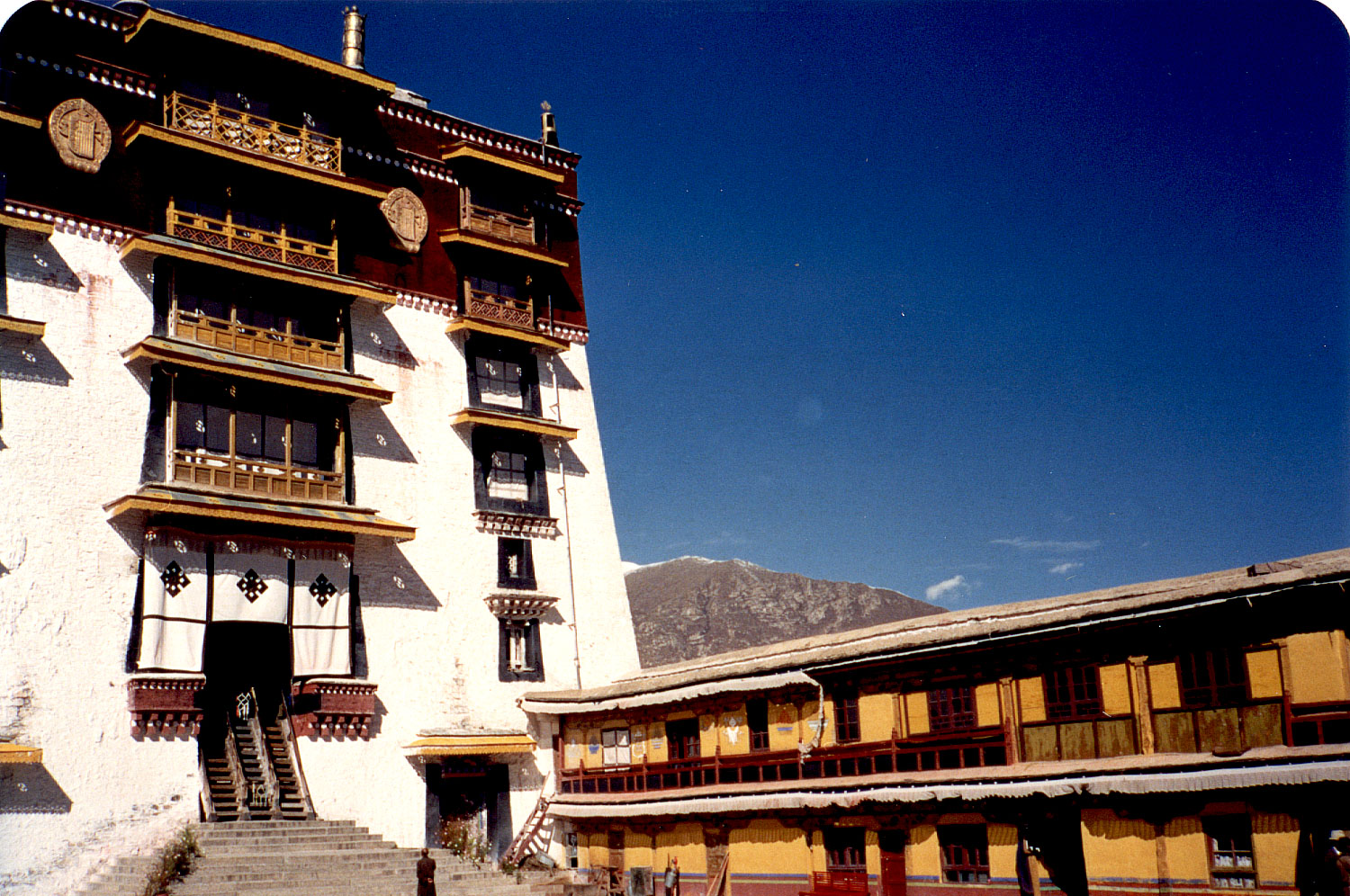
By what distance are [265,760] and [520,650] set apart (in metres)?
7.62

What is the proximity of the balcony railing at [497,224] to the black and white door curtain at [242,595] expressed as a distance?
419 inches

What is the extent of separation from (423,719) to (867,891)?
12.3 meters

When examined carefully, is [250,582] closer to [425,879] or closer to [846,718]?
[425,879]

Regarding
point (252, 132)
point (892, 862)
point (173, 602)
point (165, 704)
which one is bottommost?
point (892, 862)

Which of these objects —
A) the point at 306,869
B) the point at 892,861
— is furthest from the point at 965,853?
the point at 306,869

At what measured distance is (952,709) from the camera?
75.4 feet

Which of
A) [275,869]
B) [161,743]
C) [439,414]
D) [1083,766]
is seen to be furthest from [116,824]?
[1083,766]

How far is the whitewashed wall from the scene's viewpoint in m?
25.4

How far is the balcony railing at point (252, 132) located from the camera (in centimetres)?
2991

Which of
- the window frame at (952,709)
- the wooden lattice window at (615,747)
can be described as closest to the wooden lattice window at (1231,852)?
the window frame at (952,709)

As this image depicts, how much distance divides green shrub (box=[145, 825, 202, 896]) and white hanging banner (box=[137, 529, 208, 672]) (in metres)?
3.66

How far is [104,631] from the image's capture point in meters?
26.5

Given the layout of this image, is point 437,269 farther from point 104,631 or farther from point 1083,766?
point 1083,766

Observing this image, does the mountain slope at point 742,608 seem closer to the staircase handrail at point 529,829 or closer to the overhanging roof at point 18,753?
the staircase handrail at point 529,829
